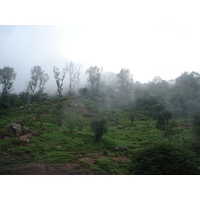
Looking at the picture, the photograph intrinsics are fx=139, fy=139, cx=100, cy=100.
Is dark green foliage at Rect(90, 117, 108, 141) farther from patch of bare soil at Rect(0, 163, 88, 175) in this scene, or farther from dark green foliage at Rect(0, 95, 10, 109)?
dark green foliage at Rect(0, 95, 10, 109)

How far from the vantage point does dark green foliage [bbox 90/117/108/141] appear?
66.4 ft

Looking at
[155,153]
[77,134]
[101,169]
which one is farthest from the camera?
[77,134]

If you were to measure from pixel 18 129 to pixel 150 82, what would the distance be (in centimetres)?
5832

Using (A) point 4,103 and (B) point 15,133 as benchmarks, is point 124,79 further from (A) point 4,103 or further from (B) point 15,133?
(B) point 15,133

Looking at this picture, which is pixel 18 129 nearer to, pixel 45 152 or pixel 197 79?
pixel 45 152

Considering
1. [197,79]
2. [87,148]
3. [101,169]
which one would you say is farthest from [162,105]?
[101,169]

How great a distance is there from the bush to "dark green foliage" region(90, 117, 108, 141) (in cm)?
1167

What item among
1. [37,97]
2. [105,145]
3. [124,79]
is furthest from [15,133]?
[124,79]

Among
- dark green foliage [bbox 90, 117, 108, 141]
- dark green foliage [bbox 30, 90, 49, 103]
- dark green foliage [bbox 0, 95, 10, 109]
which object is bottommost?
Answer: dark green foliage [bbox 90, 117, 108, 141]

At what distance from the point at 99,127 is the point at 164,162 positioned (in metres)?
13.4

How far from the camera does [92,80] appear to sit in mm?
59969

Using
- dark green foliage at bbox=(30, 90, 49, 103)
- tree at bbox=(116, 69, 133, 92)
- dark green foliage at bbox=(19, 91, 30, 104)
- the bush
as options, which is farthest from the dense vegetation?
tree at bbox=(116, 69, 133, 92)

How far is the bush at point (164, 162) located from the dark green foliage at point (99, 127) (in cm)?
1167

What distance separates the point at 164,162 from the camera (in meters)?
7.73
